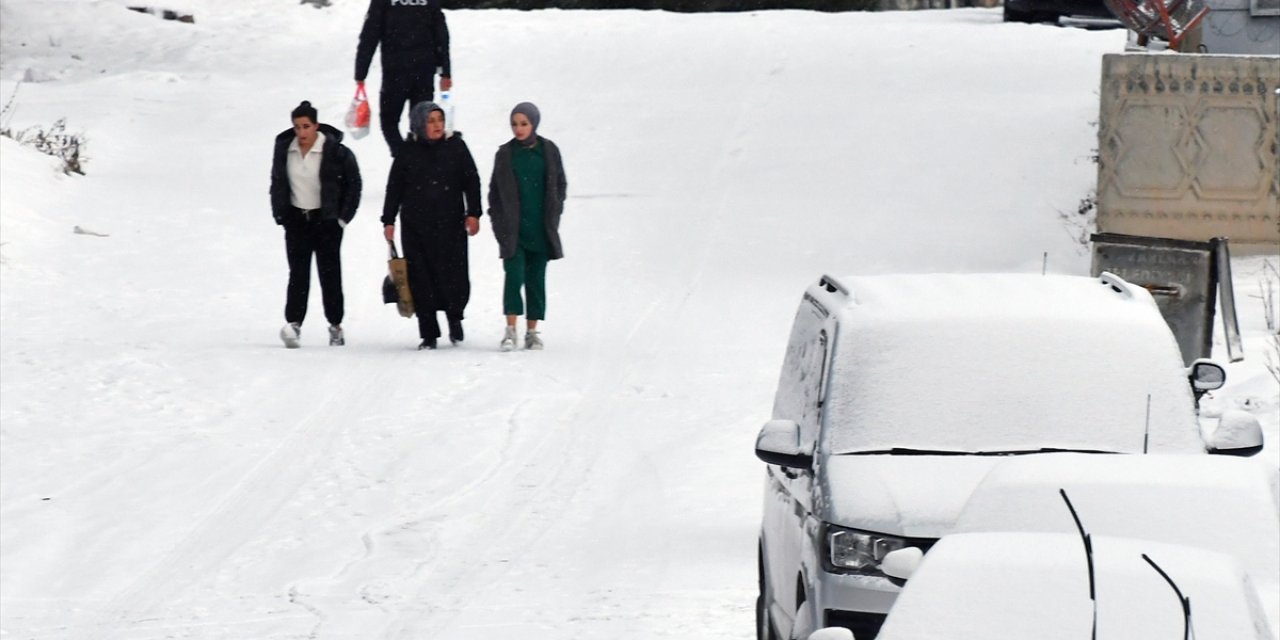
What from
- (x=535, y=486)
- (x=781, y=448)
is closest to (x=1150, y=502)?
(x=781, y=448)

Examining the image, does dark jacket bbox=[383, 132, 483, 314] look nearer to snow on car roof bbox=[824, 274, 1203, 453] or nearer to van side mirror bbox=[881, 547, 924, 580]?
snow on car roof bbox=[824, 274, 1203, 453]

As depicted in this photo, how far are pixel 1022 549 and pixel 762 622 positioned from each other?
2814mm

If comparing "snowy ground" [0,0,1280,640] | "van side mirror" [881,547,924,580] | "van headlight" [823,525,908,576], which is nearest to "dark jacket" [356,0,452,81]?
"snowy ground" [0,0,1280,640]

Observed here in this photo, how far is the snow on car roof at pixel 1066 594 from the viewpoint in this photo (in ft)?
14.4

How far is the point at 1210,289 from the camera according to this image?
12.1 meters

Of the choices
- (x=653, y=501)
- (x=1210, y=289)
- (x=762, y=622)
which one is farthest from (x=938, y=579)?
(x=1210, y=289)

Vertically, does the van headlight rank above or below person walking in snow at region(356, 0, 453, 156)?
below

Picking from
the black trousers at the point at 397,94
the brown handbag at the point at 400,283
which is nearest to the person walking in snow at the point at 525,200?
the brown handbag at the point at 400,283

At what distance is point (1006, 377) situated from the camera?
6.87 meters

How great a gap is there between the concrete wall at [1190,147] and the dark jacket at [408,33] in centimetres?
572

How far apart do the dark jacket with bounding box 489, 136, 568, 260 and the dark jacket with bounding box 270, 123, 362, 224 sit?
0.92 meters

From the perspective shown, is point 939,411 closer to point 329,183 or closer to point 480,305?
point 329,183

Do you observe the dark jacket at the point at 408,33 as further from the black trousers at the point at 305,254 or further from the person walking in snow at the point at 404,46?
the black trousers at the point at 305,254

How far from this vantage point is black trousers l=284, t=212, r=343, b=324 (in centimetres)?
1434
